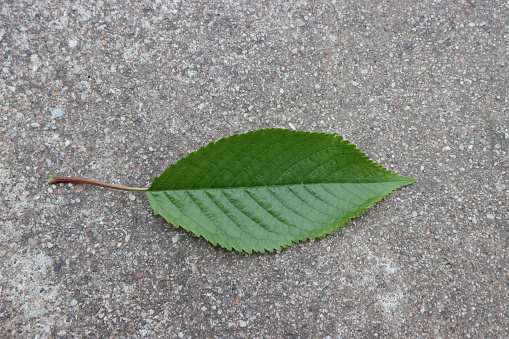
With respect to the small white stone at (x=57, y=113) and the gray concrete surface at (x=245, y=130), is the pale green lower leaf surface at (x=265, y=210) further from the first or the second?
the small white stone at (x=57, y=113)

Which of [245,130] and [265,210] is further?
[245,130]

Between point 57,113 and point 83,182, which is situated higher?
point 57,113

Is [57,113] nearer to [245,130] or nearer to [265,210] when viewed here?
[245,130]

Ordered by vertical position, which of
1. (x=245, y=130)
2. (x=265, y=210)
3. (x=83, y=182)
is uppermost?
(x=245, y=130)

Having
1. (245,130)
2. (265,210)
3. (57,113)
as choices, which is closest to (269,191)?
(265,210)

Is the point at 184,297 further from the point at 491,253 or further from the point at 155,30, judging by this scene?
the point at 491,253

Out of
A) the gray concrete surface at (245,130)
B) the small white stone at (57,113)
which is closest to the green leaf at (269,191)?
the gray concrete surface at (245,130)

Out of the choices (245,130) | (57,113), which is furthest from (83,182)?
(245,130)
